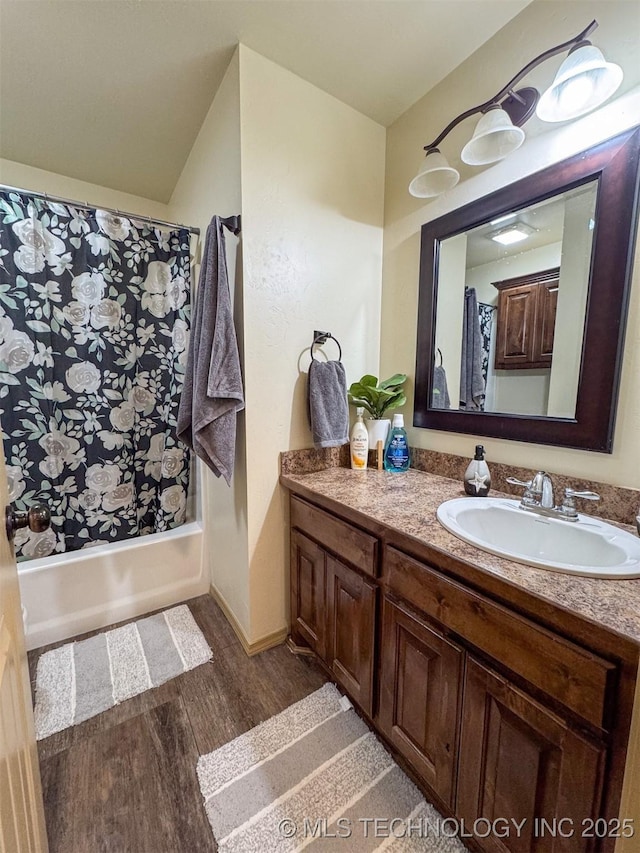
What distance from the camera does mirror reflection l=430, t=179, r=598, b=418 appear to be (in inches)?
41.8

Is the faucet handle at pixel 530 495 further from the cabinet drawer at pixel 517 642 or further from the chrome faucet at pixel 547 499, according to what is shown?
the cabinet drawer at pixel 517 642

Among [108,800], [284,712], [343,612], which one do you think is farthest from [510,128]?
[108,800]

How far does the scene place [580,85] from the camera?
0.94 meters

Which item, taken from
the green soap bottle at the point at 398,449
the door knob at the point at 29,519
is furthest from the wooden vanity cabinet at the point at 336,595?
the door knob at the point at 29,519

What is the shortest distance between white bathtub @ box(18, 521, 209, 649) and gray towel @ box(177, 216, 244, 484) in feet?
2.66

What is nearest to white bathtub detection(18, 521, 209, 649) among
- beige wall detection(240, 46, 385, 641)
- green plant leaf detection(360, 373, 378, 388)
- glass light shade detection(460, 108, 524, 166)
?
beige wall detection(240, 46, 385, 641)

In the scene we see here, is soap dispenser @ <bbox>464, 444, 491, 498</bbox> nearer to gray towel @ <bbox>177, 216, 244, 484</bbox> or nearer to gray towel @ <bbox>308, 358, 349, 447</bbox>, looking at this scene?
gray towel @ <bbox>308, 358, 349, 447</bbox>

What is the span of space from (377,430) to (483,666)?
1029mm

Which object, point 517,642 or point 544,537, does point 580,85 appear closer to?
point 544,537

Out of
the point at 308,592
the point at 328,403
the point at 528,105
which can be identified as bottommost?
the point at 308,592

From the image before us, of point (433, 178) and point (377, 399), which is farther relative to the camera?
point (377, 399)

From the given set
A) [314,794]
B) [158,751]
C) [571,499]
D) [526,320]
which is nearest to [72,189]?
[526,320]

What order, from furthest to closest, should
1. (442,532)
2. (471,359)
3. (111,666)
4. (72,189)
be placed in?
(72,189), (111,666), (471,359), (442,532)

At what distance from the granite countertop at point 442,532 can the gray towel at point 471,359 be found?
350mm
